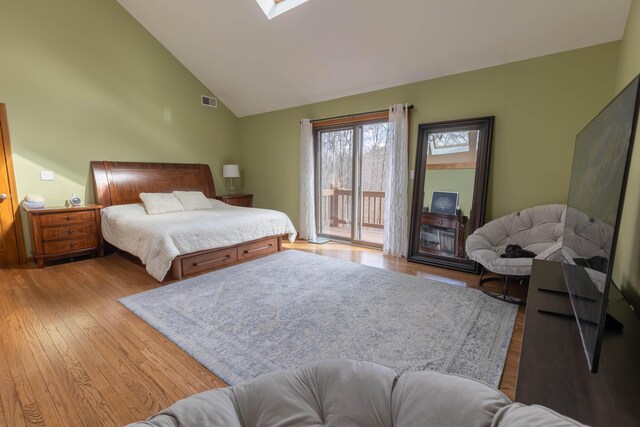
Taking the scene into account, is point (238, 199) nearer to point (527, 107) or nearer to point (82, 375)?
point (82, 375)

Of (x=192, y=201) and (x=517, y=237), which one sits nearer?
(x=517, y=237)

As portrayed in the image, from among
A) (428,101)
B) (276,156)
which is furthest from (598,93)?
(276,156)

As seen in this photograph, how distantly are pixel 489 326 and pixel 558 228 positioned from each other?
1.40 metres

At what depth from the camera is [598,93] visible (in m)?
2.85

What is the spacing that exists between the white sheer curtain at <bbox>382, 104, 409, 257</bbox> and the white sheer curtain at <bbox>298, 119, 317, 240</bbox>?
1.42 metres

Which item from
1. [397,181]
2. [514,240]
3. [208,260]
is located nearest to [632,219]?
[514,240]

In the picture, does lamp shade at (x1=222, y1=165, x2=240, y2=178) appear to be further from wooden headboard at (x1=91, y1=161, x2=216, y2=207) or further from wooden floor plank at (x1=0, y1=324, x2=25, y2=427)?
wooden floor plank at (x1=0, y1=324, x2=25, y2=427)

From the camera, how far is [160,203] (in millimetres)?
4348

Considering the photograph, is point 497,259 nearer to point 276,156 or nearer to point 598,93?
point 598,93

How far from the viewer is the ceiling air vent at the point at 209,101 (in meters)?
5.56

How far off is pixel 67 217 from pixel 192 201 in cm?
157

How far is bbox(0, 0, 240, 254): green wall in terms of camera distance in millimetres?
3650

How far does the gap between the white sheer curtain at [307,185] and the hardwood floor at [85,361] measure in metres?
2.61

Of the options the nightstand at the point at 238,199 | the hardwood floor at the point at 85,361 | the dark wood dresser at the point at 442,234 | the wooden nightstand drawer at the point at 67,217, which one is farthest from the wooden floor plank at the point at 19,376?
the dark wood dresser at the point at 442,234
